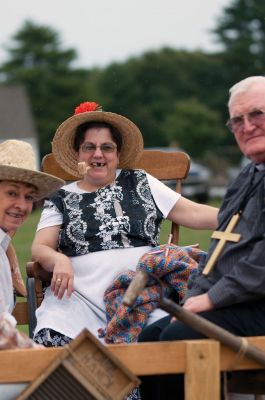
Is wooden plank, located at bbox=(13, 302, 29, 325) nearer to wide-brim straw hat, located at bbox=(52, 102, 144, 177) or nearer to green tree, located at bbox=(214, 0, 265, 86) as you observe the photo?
wide-brim straw hat, located at bbox=(52, 102, 144, 177)

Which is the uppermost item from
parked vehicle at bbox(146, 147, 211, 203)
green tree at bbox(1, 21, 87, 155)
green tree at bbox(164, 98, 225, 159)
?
green tree at bbox(1, 21, 87, 155)

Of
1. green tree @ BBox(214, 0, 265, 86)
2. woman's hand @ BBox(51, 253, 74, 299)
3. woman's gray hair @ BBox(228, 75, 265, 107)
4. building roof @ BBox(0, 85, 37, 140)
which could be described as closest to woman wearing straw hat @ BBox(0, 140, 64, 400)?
woman's hand @ BBox(51, 253, 74, 299)

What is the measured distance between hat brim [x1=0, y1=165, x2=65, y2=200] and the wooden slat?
0.93 m

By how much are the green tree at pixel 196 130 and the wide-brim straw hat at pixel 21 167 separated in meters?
56.2

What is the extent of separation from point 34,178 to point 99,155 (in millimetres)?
866

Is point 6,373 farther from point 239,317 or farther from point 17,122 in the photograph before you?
point 17,122

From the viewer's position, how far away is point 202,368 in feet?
11.3

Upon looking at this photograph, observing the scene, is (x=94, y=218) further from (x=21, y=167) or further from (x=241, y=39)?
(x=241, y=39)

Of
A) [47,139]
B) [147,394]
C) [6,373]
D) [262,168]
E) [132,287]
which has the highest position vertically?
[262,168]

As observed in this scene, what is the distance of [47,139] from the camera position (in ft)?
228

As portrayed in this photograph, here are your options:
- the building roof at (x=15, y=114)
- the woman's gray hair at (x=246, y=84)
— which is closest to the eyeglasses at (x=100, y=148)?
the woman's gray hair at (x=246, y=84)

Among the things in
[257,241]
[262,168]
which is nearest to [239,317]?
[257,241]

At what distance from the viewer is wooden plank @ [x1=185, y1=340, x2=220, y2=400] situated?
3.45 m

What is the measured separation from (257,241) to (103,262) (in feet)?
4.05
